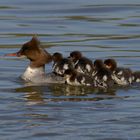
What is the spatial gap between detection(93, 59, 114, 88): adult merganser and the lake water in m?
0.22

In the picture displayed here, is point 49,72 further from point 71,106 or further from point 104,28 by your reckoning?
point 104,28

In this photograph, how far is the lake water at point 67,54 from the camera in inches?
347

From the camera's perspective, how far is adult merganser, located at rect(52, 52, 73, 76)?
11.7 m

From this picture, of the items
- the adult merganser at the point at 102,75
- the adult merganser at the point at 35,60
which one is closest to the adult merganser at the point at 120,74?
the adult merganser at the point at 102,75

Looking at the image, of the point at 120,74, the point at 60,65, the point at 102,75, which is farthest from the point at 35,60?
the point at 120,74

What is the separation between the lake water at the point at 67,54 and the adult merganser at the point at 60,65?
0.35 metres

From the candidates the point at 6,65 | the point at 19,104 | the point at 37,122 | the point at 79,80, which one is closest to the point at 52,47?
the point at 6,65

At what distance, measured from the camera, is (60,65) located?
11.8 metres

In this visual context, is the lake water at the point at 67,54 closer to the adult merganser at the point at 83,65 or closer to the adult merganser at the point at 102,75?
the adult merganser at the point at 102,75

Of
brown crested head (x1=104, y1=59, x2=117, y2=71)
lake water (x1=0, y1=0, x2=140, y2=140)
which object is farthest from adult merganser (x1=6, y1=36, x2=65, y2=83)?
brown crested head (x1=104, y1=59, x2=117, y2=71)

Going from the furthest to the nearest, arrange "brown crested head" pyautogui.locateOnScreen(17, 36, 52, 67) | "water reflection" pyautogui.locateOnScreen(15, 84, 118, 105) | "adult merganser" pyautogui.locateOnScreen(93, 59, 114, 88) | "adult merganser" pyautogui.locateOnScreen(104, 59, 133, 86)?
"brown crested head" pyautogui.locateOnScreen(17, 36, 52, 67) < "adult merganser" pyautogui.locateOnScreen(104, 59, 133, 86) < "adult merganser" pyautogui.locateOnScreen(93, 59, 114, 88) < "water reflection" pyautogui.locateOnScreen(15, 84, 118, 105)

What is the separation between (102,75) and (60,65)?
28.5 inches

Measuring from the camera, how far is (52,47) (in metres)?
14.2

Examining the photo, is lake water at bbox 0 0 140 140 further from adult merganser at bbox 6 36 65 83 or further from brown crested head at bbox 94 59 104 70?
brown crested head at bbox 94 59 104 70
